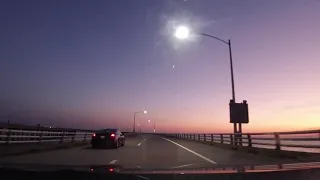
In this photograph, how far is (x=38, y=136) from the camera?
28.1 metres

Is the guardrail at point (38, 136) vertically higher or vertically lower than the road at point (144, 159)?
higher

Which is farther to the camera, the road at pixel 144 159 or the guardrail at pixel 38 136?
the guardrail at pixel 38 136

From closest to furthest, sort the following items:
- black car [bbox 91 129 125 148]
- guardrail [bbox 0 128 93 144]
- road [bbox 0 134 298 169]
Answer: road [bbox 0 134 298 169] < guardrail [bbox 0 128 93 144] < black car [bbox 91 129 125 148]

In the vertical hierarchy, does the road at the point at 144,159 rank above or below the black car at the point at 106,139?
below

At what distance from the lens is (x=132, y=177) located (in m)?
5.27

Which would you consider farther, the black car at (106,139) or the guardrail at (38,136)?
the black car at (106,139)

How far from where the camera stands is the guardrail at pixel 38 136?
23692 mm

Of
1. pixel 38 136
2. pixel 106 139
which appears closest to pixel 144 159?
pixel 106 139

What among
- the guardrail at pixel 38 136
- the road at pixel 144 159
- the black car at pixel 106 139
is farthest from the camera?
the black car at pixel 106 139

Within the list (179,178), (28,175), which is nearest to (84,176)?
(28,175)

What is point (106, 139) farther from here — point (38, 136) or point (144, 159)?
point (144, 159)

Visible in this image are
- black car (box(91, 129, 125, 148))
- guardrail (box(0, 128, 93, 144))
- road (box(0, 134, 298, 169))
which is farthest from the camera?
black car (box(91, 129, 125, 148))

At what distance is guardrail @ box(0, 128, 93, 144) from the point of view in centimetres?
2369

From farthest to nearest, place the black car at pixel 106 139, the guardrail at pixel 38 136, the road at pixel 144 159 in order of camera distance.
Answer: the black car at pixel 106 139 → the guardrail at pixel 38 136 → the road at pixel 144 159
